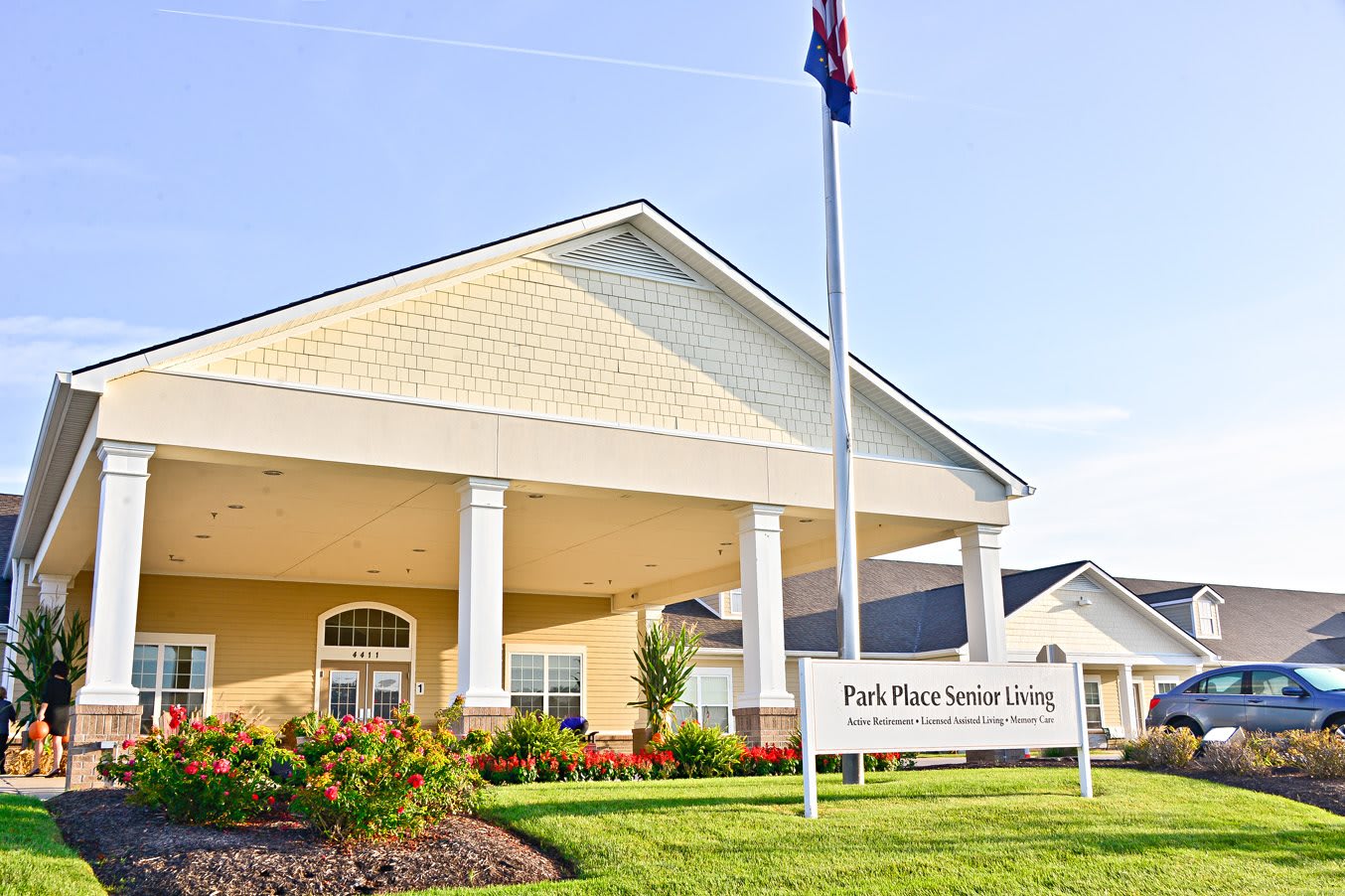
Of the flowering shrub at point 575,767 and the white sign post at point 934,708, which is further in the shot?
the flowering shrub at point 575,767

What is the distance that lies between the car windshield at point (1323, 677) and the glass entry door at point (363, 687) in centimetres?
1693

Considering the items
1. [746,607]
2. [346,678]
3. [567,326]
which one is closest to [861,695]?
[746,607]

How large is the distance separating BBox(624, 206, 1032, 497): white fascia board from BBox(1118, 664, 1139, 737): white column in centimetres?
1653

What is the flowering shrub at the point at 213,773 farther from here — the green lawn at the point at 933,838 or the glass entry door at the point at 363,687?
the glass entry door at the point at 363,687

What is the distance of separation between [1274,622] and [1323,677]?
25.3 m

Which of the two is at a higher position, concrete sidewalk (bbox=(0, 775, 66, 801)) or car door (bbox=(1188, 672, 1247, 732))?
car door (bbox=(1188, 672, 1247, 732))

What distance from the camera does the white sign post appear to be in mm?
10719

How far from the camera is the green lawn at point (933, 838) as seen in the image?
8.41 m

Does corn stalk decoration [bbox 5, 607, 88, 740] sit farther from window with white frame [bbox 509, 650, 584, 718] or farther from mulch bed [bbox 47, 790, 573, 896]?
mulch bed [bbox 47, 790, 573, 896]

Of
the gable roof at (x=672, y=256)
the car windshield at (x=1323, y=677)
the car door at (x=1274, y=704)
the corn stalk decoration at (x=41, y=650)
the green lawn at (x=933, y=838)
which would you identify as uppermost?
the gable roof at (x=672, y=256)

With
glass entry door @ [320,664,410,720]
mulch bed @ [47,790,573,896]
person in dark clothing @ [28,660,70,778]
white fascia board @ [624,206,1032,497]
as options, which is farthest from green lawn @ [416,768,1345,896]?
glass entry door @ [320,664,410,720]

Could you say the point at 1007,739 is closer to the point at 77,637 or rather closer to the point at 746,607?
the point at 746,607

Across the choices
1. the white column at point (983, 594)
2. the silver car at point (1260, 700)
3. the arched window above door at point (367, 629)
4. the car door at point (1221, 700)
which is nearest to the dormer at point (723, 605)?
the arched window above door at point (367, 629)

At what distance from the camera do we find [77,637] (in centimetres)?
2117
